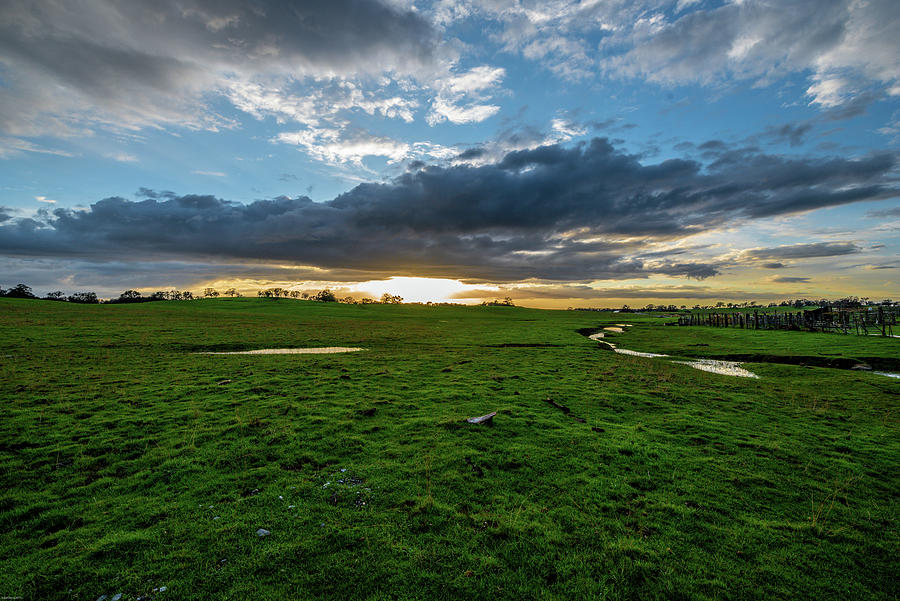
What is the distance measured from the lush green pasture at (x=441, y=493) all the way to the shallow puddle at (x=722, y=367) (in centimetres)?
870

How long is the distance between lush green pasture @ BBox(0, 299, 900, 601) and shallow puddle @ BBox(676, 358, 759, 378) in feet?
28.5

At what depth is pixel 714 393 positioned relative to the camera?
824 inches

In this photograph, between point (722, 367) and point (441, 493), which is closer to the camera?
point (441, 493)

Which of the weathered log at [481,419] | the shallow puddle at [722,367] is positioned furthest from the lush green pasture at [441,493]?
the shallow puddle at [722,367]

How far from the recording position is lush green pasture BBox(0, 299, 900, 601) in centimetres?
650

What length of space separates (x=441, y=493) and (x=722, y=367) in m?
35.0

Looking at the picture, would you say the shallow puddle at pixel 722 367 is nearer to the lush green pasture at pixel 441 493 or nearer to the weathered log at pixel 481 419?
the lush green pasture at pixel 441 493

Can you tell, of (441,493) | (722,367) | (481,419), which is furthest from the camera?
(722,367)

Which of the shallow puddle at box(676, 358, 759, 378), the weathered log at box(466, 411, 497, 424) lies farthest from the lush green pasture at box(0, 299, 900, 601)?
the shallow puddle at box(676, 358, 759, 378)

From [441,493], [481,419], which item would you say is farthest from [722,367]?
[441,493]

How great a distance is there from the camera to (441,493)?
915 centimetres

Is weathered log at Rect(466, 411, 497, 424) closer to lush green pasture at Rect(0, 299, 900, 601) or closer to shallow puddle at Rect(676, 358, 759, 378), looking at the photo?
lush green pasture at Rect(0, 299, 900, 601)

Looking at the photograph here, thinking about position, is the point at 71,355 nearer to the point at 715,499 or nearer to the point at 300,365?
the point at 300,365

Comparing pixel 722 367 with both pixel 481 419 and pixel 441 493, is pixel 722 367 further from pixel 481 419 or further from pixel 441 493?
pixel 441 493
